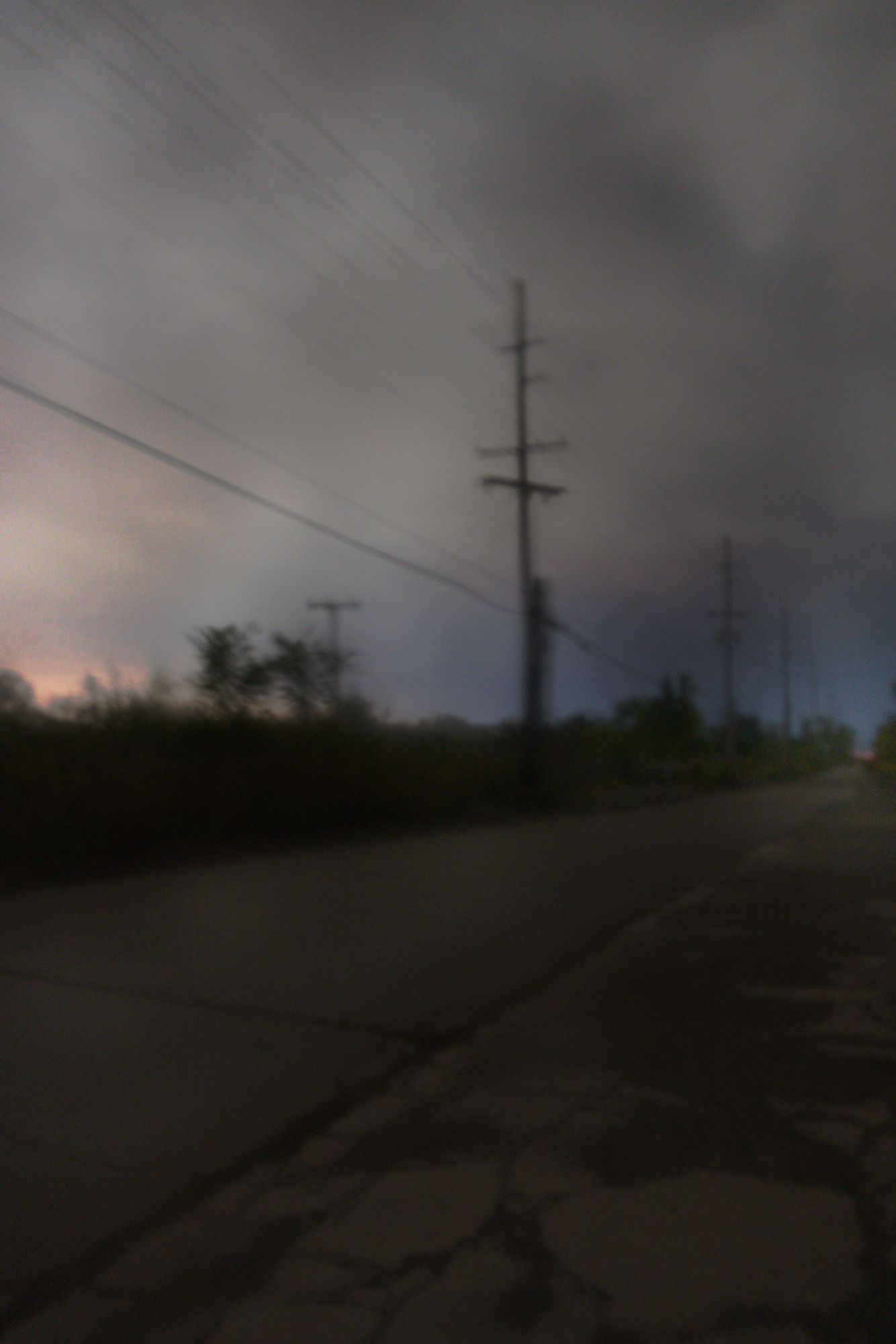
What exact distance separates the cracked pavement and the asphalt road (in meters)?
0.33

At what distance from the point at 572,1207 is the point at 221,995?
3682 mm

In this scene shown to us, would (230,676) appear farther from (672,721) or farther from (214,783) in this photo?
(672,721)

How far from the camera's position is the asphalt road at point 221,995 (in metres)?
4.62

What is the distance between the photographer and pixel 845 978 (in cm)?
825

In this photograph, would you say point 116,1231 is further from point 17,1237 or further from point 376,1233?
point 376,1233

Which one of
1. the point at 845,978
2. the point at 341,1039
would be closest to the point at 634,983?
the point at 845,978

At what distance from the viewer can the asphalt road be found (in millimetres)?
4617

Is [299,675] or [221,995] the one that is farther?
[299,675]

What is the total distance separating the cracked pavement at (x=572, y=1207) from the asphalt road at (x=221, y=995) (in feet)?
1.10

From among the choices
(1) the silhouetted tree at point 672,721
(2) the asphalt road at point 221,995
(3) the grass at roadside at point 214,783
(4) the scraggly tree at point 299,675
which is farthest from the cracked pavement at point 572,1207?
(1) the silhouetted tree at point 672,721

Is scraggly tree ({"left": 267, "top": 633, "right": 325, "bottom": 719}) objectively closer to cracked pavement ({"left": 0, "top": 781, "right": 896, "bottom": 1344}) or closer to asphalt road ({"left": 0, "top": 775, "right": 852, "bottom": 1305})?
asphalt road ({"left": 0, "top": 775, "right": 852, "bottom": 1305})

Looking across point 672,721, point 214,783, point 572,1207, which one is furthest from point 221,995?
point 672,721

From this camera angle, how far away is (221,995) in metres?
7.40

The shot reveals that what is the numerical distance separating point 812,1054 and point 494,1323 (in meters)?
3.47
